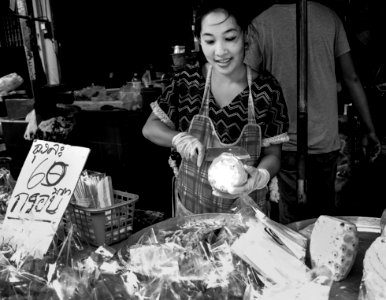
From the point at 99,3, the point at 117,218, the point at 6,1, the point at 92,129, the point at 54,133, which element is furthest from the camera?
the point at 99,3

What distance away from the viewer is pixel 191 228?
4.21ft

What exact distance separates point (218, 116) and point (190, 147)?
1.11 ft

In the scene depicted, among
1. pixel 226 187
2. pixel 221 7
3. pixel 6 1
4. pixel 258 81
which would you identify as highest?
pixel 6 1

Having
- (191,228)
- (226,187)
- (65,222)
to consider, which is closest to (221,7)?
(226,187)

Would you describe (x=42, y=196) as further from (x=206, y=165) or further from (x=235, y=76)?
(x=235, y=76)

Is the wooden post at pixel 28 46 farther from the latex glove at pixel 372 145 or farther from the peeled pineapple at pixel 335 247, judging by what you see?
the latex glove at pixel 372 145

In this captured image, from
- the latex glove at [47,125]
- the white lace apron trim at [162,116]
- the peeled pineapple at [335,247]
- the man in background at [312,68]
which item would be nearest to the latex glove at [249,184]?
the peeled pineapple at [335,247]

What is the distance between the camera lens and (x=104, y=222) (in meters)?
1.44

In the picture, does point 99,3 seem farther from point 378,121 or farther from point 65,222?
point 65,222

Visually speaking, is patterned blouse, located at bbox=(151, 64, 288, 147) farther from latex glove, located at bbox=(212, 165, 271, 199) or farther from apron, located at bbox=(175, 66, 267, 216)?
latex glove, located at bbox=(212, 165, 271, 199)

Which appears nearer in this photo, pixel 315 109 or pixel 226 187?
pixel 226 187

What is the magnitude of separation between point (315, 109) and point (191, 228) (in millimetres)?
1309

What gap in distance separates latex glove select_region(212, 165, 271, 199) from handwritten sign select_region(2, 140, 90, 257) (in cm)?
A: 47

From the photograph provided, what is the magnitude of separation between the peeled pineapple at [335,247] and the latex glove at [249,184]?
261 millimetres
